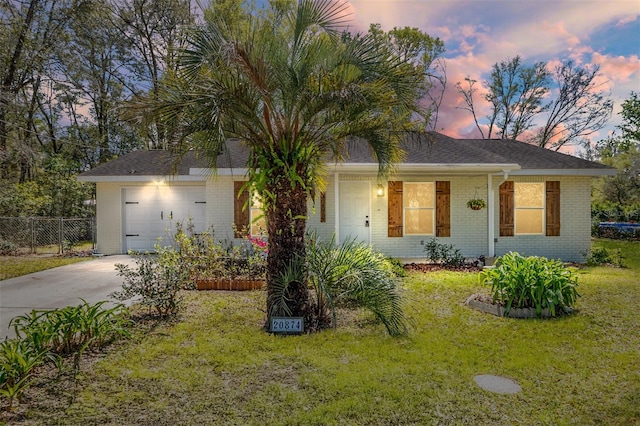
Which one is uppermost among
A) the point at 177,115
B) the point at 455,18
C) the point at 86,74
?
the point at 86,74

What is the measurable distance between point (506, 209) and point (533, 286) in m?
5.63

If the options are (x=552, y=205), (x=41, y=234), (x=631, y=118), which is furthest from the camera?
(x=631, y=118)

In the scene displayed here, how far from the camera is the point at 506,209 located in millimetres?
10406

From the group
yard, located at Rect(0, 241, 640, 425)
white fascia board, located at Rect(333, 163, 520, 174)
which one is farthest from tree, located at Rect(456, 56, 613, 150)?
yard, located at Rect(0, 241, 640, 425)

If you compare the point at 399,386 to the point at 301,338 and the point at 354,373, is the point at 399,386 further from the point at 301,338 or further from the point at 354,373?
the point at 301,338

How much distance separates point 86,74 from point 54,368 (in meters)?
21.5

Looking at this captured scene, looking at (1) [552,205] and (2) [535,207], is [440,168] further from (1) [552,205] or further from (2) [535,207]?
(1) [552,205]

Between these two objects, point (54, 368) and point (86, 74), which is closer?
point (54, 368)

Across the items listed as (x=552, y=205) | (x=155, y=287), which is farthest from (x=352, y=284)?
(x=552, y=205)

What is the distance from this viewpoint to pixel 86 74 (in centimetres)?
2039

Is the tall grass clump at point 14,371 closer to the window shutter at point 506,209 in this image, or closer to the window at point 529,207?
the window shutter at point 506,209

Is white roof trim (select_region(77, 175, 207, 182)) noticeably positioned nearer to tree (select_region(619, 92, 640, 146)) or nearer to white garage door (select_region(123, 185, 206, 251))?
white garage door (select_region(123, 185, 206, 251))

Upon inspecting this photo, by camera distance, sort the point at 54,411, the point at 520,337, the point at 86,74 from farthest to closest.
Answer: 1. the point at 86,74
2. the point at 520,337
3. the point at 54,411

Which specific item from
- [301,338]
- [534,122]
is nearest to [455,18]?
[301,338]
